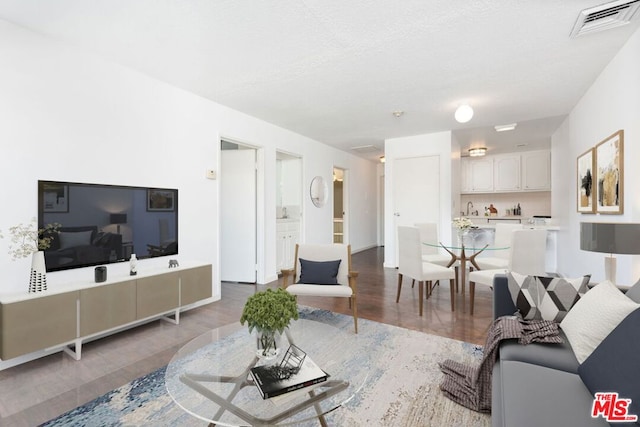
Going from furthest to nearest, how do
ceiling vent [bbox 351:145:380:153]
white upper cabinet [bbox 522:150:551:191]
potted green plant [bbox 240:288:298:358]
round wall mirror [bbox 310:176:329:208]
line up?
white upper cabinet [bbox 522:150:551:191]
ceiling vent [bbox 351:145:380:153]
round wall mirror [bbox 310:176:329:208]
potted green plant [bbox 240:288:298:358]

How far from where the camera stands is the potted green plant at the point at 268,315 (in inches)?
59.3

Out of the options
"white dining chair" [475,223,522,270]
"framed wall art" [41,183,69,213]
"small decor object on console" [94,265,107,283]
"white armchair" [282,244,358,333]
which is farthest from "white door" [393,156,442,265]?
"framed wall art" [41,183,69,213]

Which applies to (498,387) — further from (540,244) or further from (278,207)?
(278,207)

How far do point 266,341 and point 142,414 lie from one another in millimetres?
854

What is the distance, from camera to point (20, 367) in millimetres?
2264

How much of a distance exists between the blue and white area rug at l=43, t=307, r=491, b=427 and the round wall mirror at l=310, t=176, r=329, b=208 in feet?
12.6

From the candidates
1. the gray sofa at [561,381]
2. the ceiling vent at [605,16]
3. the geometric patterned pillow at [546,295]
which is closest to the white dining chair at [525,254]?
the geometric patterned pillow at [546,295]

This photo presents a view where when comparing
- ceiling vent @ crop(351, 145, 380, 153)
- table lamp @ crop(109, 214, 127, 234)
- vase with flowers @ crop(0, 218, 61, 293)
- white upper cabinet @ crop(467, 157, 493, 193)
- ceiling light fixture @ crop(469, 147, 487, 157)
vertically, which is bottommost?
vase with flowers @ crop(0, 218, 61, 293)

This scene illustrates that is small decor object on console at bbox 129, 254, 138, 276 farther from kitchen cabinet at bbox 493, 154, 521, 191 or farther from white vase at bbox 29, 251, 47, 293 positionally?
kitchen cabinet at bbox 493, 154, 521, 191

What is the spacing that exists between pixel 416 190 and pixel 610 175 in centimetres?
301

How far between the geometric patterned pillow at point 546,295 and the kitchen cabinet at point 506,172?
6.08 meters

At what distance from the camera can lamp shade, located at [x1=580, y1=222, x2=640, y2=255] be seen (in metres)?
1.91

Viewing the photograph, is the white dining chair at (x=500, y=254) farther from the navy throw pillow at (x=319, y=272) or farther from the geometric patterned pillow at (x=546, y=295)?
the navy throw pillow at (x=319, y=272)

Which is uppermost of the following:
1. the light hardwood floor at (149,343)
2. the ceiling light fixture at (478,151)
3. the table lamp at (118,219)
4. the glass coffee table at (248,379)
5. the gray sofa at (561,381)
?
the ceiling light fixture at (478,151)
